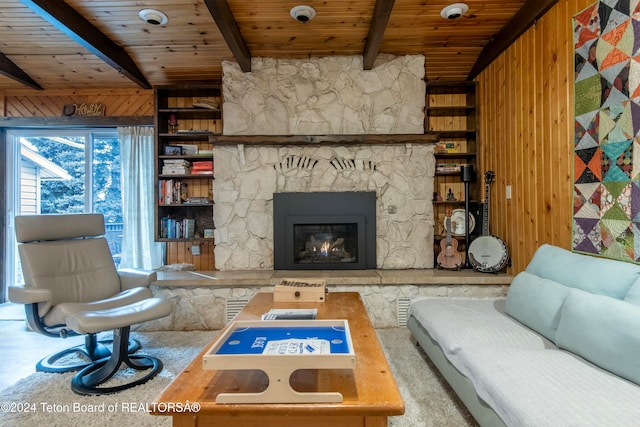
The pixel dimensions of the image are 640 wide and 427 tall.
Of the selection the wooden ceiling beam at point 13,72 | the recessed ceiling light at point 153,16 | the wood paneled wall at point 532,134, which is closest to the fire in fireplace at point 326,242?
the wood paneled wall at point 532,134

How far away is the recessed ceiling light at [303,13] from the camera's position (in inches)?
109

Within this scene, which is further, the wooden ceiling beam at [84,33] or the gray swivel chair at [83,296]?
the wooden ceiling beam at [84,33]

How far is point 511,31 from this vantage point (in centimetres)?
295

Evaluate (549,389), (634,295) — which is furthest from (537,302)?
(549,389)

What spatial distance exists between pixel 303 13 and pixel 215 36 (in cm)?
97

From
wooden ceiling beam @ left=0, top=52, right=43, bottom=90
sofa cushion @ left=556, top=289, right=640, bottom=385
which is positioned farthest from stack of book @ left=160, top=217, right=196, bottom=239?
sofa cushion @ left=556, top=289, right=640, bottom=385

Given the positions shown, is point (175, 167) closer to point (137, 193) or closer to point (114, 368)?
point (137, 193)

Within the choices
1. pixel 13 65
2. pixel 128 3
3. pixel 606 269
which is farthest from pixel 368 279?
pixel 13 65

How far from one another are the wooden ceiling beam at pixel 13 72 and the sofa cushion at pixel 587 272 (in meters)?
5.17

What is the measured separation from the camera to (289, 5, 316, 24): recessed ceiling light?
278cm

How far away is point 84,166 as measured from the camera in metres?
4.11

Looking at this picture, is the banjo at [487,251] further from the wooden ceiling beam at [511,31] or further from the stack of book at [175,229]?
the stack of book at [175,229]

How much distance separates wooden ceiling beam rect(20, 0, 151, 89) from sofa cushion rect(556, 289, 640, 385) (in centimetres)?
385

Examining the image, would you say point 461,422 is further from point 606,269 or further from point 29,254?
point 29,254
